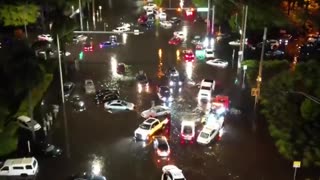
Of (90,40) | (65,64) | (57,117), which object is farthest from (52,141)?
(90,40)

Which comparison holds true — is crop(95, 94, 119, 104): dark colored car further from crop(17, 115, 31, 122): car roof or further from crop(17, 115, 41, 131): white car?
crop(17, 115, 31, 122): car roof

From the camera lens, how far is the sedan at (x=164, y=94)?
38.6 metres

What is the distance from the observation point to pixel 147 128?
105 feet

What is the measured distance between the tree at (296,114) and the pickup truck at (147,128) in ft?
48.4

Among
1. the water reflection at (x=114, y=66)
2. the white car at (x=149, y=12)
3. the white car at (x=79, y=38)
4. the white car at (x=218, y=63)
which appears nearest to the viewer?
the water reflection at (x=114, y=66)

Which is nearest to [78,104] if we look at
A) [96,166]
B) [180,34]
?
[96,166]

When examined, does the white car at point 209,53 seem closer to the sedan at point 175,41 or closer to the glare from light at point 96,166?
the sedan at point 175,41

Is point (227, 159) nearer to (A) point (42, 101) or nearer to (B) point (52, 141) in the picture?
(B) point (52, 141)

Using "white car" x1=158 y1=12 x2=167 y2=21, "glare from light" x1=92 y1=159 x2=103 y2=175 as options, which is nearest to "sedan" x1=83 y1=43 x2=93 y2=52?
"white car" x1=158 y1=12 x2=167 y2=21

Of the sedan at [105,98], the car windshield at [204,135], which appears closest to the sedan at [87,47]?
the sedan at [105,98]

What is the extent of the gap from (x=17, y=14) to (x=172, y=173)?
106ft

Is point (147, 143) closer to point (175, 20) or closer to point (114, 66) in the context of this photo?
point (114, 66)

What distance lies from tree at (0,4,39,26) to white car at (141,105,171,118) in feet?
74.7

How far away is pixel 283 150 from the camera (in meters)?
14.0
